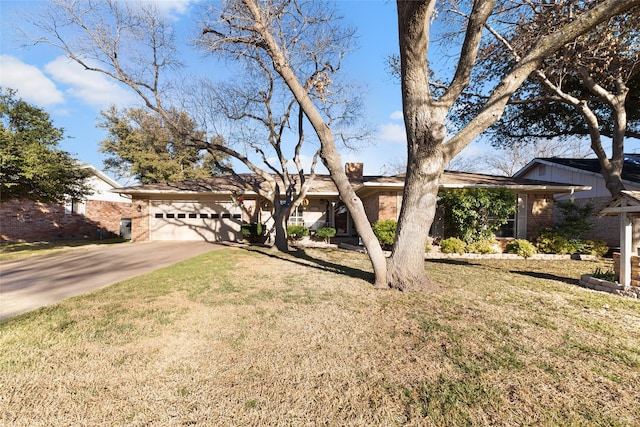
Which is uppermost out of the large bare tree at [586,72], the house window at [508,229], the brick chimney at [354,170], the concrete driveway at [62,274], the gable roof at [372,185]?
the large bare tree at [586,72]

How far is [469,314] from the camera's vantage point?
4.21 m

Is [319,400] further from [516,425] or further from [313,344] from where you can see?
[516,425]

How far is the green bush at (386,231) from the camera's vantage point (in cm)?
1091

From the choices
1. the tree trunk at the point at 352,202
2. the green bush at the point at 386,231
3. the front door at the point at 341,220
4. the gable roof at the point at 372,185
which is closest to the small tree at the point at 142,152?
the gable roof at the point at 372,185

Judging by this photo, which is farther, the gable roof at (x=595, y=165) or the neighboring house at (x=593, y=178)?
the gable roof at (x=595, y=165)

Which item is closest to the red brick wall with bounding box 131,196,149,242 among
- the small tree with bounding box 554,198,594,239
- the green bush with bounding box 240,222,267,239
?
the green bush with bounding box 240,222,267,239

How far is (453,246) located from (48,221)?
21354 mm

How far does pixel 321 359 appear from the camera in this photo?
2.86 m

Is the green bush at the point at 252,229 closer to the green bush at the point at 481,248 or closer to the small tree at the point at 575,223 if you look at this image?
the green bush at the point at 481,248

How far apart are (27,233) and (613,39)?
2596 cm

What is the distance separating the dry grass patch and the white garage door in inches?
396

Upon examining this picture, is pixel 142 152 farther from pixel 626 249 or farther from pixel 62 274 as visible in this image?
pixel 626 249

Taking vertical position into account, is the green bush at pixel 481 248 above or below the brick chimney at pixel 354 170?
below

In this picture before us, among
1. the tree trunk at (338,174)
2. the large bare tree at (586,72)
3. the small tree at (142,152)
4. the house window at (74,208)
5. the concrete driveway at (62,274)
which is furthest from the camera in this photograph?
the small tree at (142,152)
